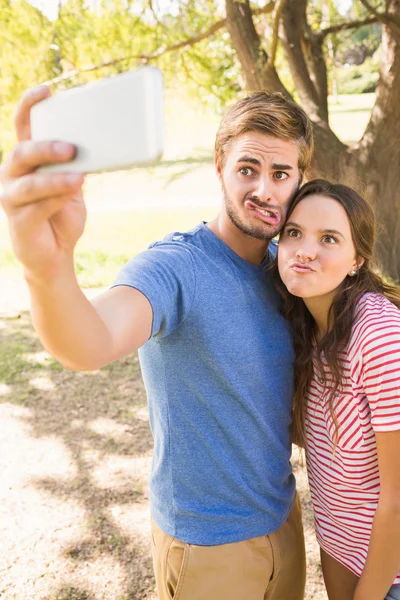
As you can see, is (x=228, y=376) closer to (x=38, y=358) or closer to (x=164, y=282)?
(x=164, y=282)

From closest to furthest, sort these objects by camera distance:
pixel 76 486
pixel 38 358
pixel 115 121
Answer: pixel 115 121 → pixel 76 486 → pixel 38 358

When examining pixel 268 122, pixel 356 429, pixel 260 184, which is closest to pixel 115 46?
pixel 268 122

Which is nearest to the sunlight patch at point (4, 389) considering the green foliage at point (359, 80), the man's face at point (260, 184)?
the man's face at point (260, 184)

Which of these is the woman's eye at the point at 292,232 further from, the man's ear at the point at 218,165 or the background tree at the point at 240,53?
the background tree at the point at 240,53

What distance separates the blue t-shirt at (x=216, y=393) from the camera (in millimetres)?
1632

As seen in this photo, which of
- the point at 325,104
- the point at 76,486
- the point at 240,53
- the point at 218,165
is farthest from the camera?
the point at 325,104

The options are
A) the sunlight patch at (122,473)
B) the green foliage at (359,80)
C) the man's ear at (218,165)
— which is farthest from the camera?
the green foliage at (359,80)

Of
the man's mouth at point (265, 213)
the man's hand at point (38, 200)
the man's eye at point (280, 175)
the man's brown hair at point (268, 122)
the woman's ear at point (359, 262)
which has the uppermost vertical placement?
the man's hand at point (38, 200)

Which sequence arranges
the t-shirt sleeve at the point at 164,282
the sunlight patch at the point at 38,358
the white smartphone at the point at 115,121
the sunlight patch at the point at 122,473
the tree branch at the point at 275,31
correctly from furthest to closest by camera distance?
the tree branch at the point at 275,31 → the sunlight patch at the point at 38,358 → the sunlight patch at the point at 122,473 → the t-shirt sleeve at the point at 164,282 → the white smartphone at the point at 115,121

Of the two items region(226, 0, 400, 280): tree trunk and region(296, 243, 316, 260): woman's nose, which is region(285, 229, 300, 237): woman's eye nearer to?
region(296, 243, 316, 260): woman's nose

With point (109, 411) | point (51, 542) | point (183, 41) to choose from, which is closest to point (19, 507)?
point (51, 542)

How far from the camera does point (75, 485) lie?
12.2 feet

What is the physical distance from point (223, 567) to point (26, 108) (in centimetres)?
134

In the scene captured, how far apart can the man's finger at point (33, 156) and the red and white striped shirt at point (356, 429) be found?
1061 mm
